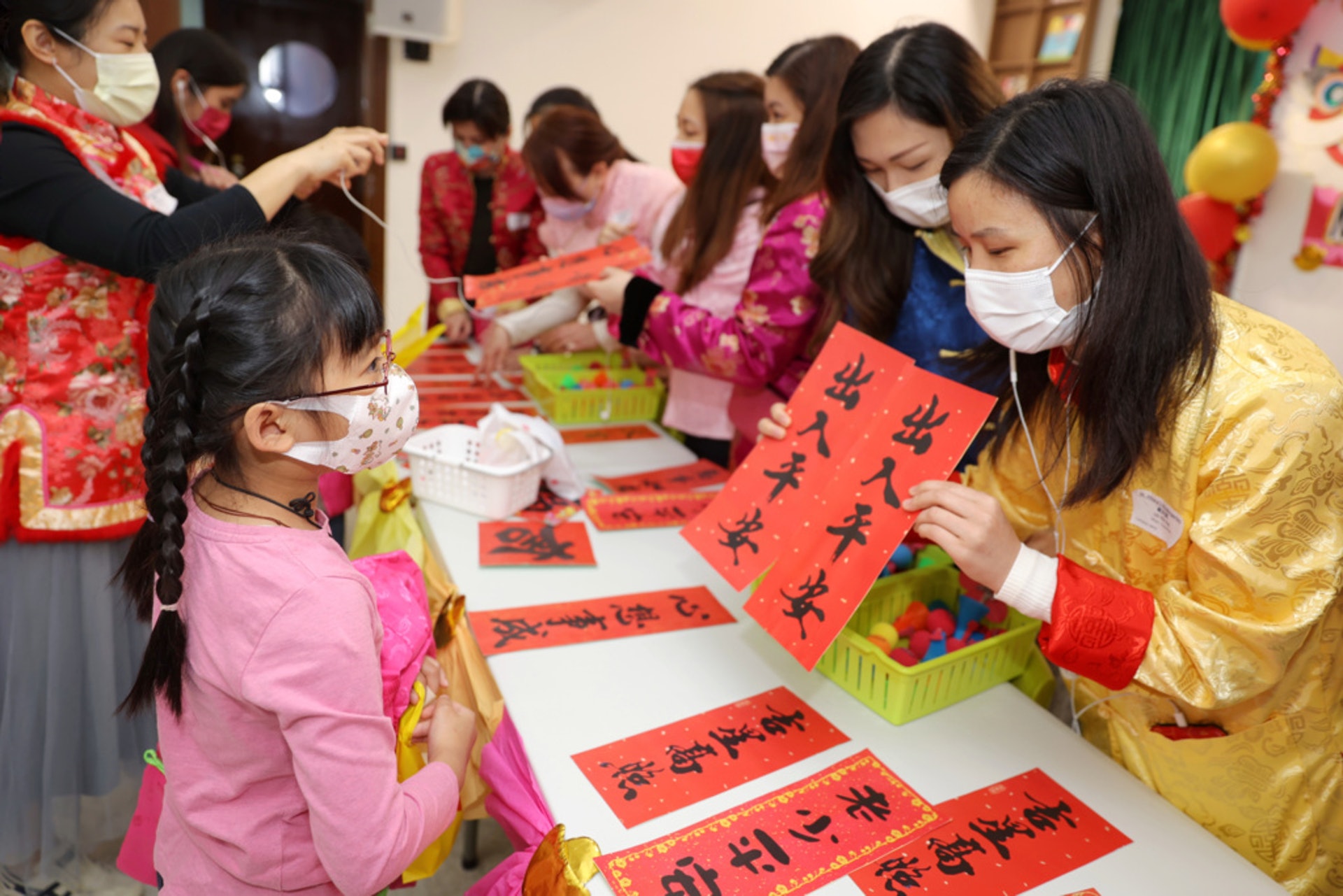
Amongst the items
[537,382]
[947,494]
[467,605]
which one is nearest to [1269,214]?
[537,382]

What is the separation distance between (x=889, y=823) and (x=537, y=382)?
1659mm

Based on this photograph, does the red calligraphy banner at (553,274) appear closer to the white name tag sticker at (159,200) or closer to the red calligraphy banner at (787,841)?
the white name tag sticker at (159,200)

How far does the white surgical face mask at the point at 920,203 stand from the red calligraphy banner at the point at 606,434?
3.07ft

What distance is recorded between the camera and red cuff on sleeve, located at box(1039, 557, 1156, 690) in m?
0.96

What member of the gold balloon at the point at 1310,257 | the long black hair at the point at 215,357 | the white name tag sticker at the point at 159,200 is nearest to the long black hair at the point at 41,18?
the white name tag sticker at the point at 159,200

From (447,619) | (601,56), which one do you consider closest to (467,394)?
(447,619)

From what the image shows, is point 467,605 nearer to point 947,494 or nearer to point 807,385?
point 807,385

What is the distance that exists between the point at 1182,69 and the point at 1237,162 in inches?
61.5

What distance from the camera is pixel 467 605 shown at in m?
1.33

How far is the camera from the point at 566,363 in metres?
2.47

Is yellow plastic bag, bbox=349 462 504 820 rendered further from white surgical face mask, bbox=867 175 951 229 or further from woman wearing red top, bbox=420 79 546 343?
woman wearing red top, bbox=420 79 546 343

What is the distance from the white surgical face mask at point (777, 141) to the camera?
1.83 m

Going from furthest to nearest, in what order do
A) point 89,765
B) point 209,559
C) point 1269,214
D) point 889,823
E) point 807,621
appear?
point 1269,214 < point 89,765 < point 807,621 < point 889,823 < point 209,559

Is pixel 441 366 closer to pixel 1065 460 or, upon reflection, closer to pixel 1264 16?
pixel 1065 460
